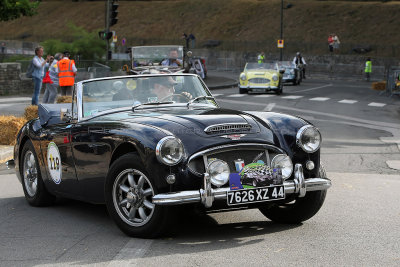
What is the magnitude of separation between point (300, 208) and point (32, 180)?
10.4 ft

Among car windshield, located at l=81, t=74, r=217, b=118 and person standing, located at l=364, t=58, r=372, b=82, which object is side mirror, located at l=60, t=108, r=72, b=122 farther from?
person standing, located at l=364, t=58, r=372, b=82

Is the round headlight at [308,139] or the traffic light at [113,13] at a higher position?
the traffic light at [113,13]

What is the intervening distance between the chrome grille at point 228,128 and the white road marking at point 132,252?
Answer: 3.37 feet

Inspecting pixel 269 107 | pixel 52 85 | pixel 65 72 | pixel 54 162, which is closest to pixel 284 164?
pixel 54 162

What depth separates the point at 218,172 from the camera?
622 cm

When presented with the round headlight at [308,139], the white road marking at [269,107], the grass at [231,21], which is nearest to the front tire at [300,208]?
the round headlight at [308,139]

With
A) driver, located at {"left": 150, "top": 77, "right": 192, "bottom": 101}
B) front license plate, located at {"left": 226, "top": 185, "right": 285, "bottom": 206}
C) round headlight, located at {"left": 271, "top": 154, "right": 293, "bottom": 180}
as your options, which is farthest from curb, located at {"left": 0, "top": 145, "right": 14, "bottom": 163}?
front license plate, located at {"left": 226, "top": 185, "right": 285, "bottom": 206}

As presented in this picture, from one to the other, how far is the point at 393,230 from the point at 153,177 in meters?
2.22

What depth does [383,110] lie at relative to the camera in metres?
26.5

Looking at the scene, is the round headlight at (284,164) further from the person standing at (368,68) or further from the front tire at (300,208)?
the person standing at (368,68)

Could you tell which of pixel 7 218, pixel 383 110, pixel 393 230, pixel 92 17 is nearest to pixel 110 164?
pixel 7 218

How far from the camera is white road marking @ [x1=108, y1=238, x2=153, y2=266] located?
5.65m

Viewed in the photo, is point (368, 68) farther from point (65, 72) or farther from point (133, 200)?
point (133, 200)

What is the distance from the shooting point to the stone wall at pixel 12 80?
98.4ft
